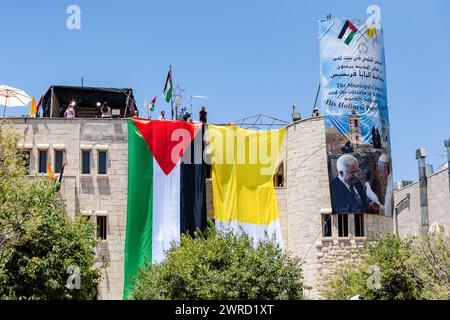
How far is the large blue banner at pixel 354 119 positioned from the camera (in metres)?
52.9

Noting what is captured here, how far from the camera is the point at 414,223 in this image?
67.6 metres

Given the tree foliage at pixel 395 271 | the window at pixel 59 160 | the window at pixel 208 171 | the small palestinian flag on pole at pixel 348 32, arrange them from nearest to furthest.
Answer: the tree foliage at pixel 395 271 → the small palestinian flag on pole at pixel 348 32 → the window at pixel 59 160 → the window at pixel 208 171

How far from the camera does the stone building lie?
52.9 m

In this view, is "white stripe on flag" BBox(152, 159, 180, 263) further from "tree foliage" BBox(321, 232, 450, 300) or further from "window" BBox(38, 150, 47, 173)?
"tree foliage" BBox(321, 232, 450, 300)

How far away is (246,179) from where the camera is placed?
181ft

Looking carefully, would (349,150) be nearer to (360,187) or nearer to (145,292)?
(360,187)

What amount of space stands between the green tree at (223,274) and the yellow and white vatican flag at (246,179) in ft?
19.6

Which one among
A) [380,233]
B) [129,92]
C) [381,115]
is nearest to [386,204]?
[380,233]

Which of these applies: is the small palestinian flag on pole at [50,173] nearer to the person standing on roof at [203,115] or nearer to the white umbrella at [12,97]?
the white umbrella at [12,97]

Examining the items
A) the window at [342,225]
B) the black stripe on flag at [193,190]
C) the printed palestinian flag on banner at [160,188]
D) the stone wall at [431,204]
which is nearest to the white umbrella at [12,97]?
the printed palestinian flag on banner at [160,188]

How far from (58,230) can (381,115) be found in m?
20.0

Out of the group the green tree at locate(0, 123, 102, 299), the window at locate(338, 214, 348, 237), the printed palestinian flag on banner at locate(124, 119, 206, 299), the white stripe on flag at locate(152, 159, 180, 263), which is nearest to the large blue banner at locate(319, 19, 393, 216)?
the window at locate(338, 214, 348, 237)

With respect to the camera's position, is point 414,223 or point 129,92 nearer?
point 129,92

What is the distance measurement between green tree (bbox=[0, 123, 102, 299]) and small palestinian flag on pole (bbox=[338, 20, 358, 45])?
1817 cm
